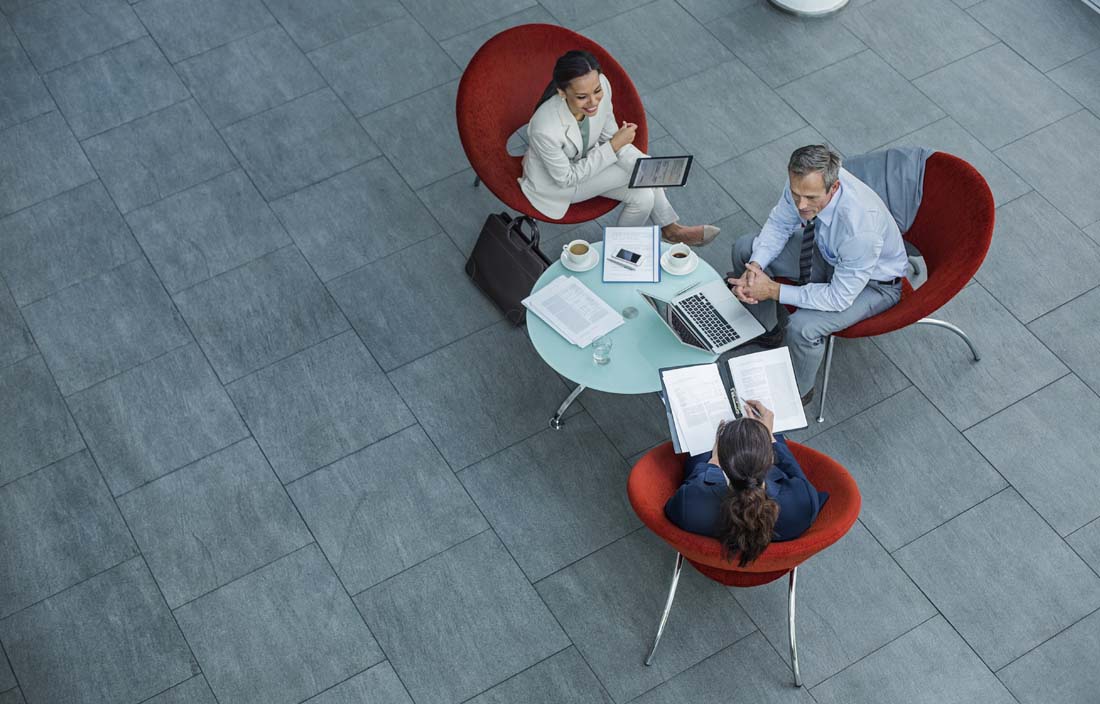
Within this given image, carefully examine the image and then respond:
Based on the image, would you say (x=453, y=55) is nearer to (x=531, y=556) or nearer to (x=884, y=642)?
(x=531, y=556)

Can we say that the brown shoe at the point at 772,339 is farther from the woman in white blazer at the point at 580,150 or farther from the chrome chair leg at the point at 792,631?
the chrome chair leg at the point at 792,631

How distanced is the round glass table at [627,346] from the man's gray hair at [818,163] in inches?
22.2

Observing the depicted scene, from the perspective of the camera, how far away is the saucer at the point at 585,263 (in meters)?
3.87

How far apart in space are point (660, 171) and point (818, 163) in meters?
0.75

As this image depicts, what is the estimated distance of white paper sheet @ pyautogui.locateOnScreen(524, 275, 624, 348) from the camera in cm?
370

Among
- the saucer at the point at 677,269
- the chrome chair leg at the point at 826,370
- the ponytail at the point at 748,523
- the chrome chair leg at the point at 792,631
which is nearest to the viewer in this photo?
the ponytail at the point at 748,523

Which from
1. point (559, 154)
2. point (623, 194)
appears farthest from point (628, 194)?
point (559, 154)

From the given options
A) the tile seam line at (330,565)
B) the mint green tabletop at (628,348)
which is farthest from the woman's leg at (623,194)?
the tile seam line at (330,565)

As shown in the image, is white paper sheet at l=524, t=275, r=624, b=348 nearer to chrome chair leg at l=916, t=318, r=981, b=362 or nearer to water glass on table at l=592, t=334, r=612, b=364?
water glass on table at l=592, t=334, r=612, b=364

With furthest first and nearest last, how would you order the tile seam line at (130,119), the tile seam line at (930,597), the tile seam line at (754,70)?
the tile seam line at (754,70)
the tile seam line at (130,119)
the tile seam line at (930,597)

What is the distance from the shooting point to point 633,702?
3436 mm

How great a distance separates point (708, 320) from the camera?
3689 millimetres

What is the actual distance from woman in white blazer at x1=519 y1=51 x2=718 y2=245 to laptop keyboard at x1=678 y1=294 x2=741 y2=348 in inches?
27.3

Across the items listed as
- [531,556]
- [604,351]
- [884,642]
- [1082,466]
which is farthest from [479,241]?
[1082,466]
